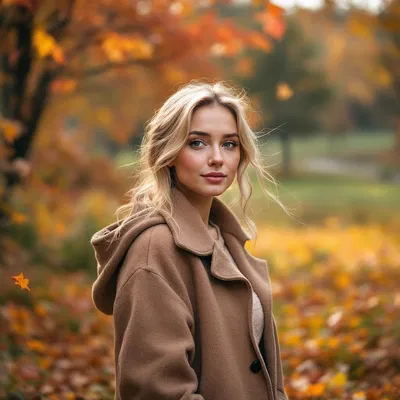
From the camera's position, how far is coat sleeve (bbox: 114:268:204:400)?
224 cm

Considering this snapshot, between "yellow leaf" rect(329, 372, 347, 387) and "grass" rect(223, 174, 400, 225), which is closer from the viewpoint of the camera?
"yellow leaf" rect(329, 372, 347, 387)

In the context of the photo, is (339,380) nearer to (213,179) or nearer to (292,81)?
(213,179)

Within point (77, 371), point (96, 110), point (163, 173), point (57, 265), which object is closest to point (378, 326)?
point (77, 371)

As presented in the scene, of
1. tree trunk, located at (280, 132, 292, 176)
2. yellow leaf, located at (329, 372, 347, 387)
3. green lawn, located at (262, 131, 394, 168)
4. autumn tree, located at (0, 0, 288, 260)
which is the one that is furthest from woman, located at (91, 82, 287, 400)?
green lawn, located at (262, 131, 394, 168)

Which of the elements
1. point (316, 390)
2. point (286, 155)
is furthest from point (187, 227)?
point (286, 155)

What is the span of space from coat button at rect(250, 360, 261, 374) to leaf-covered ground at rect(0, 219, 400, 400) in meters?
1.91

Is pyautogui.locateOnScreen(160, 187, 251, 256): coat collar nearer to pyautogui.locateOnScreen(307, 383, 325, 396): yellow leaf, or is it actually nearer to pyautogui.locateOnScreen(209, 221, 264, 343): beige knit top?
pyautogui.locateOnScreen(209, 221, 264, 343): beige knit top

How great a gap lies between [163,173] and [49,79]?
223 inches

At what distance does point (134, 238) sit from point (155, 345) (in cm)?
43

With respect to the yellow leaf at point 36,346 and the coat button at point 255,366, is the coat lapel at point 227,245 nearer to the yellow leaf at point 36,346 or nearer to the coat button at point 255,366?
the coat button at point 255,366

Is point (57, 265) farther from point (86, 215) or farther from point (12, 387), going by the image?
point (12, 387)

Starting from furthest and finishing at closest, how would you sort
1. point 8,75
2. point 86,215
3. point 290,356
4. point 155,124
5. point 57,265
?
point 86,215
point 57,265
point 8,75
point 290,356
point 155,124

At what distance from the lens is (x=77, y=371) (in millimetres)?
5008

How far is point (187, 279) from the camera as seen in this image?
245cm
